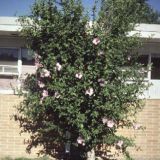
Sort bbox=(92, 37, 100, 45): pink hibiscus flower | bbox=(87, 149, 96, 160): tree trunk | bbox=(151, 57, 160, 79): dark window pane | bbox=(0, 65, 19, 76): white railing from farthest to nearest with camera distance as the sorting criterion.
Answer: bbox=(151, 57, 160, 79): dark window pane, bbox=(0, 65, 19, 76): white railing, bbox=(87, 149, 96, 160): tree trunk, bbox=(92, 37, 100, 45): pink hibiscus flower

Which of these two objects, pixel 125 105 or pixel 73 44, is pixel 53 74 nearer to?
pixel 73 44

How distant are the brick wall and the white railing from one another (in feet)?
2.09

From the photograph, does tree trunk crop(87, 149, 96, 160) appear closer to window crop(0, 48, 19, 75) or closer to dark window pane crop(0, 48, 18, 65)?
window crop(0, 48, 19, 75)

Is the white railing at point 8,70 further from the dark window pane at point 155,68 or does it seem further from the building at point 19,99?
the dark window pane at point 155,68

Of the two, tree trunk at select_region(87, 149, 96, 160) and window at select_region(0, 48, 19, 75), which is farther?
window at select_region(0, 48, 19, 75)

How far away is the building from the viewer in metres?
12.7

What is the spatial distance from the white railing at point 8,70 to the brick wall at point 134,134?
636mm

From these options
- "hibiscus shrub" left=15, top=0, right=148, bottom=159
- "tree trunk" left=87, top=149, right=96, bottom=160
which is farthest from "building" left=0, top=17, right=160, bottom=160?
"tree trunk" left=87, top=149, right=96, bottom=160

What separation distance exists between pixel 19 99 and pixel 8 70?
33.1 inches

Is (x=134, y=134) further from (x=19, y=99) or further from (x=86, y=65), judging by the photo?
(x=86, y=65)

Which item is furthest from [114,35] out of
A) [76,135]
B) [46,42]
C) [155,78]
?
[155,78]

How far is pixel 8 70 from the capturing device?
42.8ft

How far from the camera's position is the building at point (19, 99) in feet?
41.6

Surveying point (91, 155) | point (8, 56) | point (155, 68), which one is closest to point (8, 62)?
point (8, 56)
